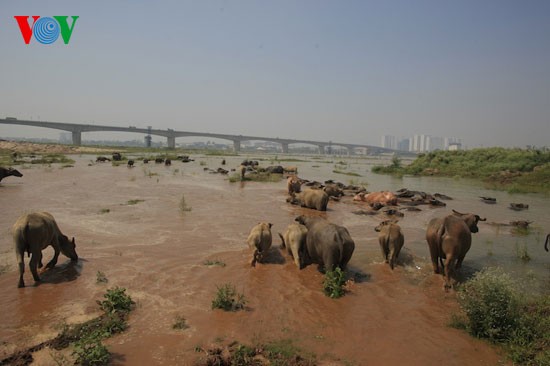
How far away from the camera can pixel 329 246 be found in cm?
802

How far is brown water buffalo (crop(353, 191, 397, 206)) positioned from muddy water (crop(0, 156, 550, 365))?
15.2 ft

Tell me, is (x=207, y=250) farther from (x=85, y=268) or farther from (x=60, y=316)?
(x=60, y=316)

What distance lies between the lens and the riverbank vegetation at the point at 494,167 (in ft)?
98.1

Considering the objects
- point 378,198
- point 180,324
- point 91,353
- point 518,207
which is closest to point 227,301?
point 180,324

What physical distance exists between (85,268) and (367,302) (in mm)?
6375

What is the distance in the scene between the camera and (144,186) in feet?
71.4

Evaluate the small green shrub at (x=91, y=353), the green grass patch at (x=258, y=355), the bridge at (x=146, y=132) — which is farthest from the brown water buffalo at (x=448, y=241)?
the bridge at (x=146, y=132)

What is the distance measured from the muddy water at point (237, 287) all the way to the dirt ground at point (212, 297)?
0.02 metres

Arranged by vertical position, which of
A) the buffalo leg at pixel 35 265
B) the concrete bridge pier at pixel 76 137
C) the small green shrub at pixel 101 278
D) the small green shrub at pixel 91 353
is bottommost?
the small green shrub at pixel 101 278

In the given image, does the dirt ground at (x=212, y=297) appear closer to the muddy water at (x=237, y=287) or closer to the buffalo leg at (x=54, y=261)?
the muddy water at (x=237, y=287)

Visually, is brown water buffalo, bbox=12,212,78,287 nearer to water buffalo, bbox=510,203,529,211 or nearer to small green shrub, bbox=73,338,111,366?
small green shrub, bbox=73,338,111,366

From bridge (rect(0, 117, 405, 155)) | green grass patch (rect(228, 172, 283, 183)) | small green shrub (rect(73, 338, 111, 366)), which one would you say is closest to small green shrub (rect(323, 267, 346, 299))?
small green shrub (rect(73, 338, 111, 366))

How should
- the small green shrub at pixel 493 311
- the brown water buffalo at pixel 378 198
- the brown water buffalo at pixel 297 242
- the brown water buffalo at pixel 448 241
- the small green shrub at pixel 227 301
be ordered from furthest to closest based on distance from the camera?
the brown water buffalo at pixel 378 198 < the brown water buffalo at pixel 297 242 < the brown water buffalo at pixel 448 241 < the small green shrub at pixel 227 301 < the small green shrub at pixel 493 311

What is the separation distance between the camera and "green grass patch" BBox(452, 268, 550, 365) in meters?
5.21
